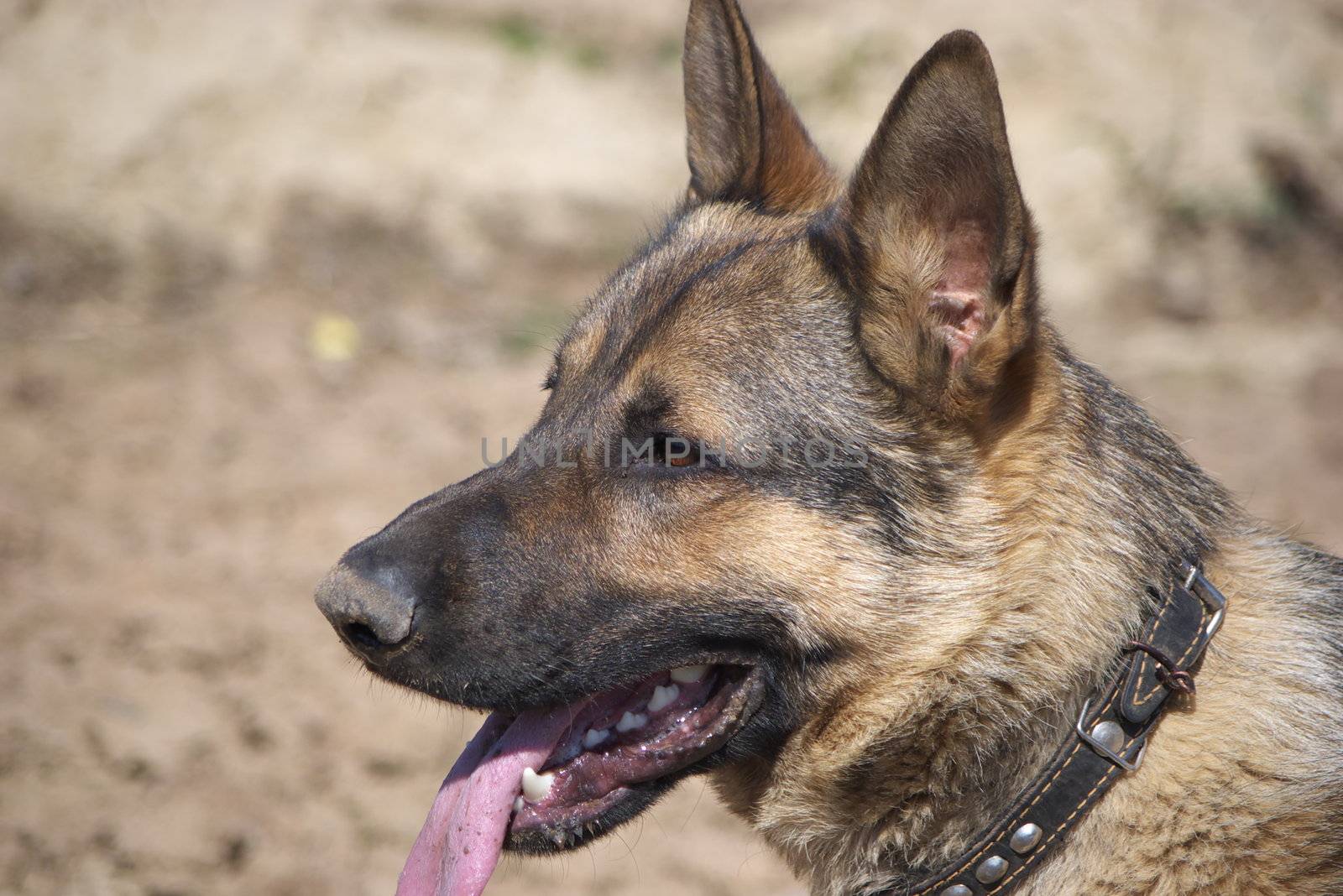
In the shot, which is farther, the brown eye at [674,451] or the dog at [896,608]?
the brown eye at [674,451]

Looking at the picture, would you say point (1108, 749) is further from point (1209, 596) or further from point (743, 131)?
point (743, 131)

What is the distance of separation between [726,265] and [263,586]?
139 inches

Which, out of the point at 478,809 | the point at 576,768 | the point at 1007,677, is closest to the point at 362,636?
the point at 478,809

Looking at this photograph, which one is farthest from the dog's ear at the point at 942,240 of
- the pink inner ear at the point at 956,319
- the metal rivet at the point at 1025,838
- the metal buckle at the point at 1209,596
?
the metal rivet at the point at 1025,838

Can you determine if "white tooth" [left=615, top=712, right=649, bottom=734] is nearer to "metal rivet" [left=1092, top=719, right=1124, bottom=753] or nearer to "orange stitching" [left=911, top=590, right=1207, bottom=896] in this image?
"orange stitching" [left=911, top=590, right=1207, bottom=896]

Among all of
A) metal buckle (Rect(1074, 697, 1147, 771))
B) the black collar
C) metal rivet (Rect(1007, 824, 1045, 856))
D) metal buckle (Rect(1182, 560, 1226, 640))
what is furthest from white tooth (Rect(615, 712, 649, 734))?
metal buckle (Rect(1182, 560, 1226, 640))

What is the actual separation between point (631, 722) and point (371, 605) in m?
0.76

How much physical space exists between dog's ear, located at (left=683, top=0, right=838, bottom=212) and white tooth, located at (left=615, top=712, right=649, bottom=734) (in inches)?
67.5

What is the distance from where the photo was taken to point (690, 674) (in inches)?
121

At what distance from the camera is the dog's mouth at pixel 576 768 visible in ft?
9.71

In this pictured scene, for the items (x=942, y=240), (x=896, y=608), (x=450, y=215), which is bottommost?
(x=896, y=608)

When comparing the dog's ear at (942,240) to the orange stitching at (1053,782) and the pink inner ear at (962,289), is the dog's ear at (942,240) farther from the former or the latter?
the orange stitching at (1053,782)

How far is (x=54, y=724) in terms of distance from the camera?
15.6 ft

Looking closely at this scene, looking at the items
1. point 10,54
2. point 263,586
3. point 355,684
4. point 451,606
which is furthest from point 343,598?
point 10,54
